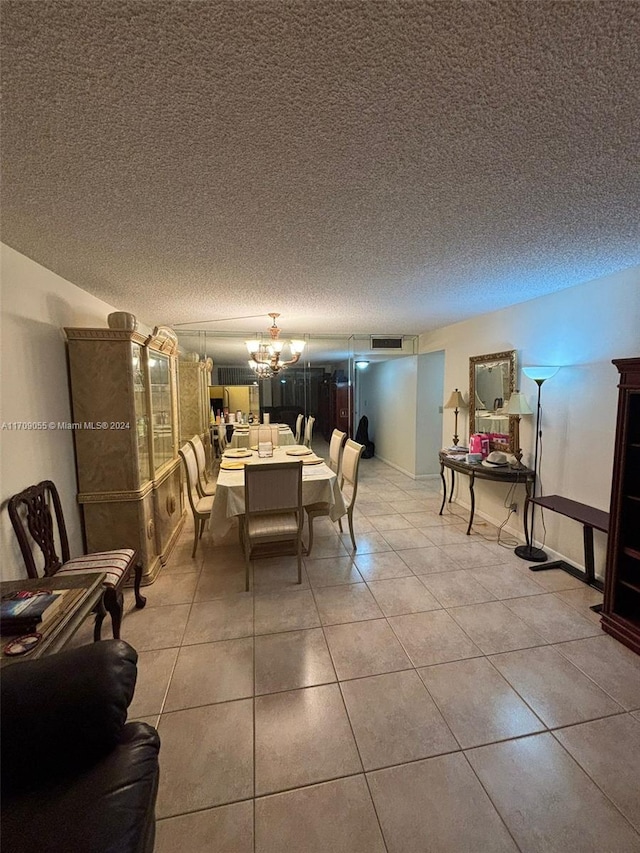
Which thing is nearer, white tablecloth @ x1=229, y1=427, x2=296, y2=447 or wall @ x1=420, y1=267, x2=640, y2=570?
wall @ x1=420, y1=267, x2=640, y2=570

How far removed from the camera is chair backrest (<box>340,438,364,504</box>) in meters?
3.23

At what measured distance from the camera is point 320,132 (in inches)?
43.8

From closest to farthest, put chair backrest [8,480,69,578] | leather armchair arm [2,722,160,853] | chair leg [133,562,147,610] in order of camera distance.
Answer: leather armchair arm [2,722,160,853]
chair backrest [8,480,69,578]
chair leg [133,562,147,610]

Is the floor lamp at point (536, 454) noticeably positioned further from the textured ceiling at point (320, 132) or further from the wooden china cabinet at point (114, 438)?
the wooden china cabinet at point (114, 438)

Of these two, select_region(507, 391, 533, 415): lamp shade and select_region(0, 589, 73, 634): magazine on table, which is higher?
select_region(507, 391, 533, 415): lamp shade

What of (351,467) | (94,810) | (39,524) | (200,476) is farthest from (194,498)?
(94,810)

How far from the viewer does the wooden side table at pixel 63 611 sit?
3.98 ft

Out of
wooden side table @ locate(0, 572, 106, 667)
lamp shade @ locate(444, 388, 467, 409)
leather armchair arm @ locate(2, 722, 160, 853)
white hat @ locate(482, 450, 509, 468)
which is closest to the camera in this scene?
leather armchair arm @ locate(2, 722, 160, 853)

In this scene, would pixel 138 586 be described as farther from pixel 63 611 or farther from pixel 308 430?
pixel 308 430

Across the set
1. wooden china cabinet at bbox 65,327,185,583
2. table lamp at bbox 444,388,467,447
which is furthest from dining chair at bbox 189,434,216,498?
table lamp at bbox 444,388,467,447

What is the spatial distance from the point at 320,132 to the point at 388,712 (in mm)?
2349

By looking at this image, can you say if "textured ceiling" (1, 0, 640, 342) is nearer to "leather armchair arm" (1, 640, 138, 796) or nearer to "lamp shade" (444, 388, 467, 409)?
"leather armchair arm" (1, 640, 138, 796)

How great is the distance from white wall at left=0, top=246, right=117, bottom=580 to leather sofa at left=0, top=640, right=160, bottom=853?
118 cm

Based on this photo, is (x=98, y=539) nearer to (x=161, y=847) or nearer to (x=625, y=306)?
(x=161, y=847)
